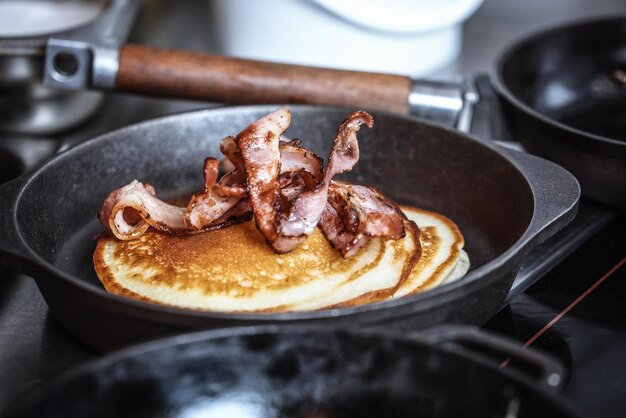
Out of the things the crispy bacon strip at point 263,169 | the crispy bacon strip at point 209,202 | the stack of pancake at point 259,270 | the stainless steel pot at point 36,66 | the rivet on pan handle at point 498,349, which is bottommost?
the stainless steel pot at point 36,66

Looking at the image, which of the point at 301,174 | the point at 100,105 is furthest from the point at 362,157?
the point at 100,105

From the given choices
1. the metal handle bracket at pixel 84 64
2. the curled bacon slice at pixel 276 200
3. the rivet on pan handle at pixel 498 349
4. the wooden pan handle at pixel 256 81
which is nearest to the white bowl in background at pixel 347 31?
the wooden pan handle at pixel 256 81

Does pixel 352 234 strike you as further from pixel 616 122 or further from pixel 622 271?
pixel 616 122

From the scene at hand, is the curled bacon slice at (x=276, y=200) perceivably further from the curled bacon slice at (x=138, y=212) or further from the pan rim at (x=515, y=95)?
the pan rim at (x=515, y=95)

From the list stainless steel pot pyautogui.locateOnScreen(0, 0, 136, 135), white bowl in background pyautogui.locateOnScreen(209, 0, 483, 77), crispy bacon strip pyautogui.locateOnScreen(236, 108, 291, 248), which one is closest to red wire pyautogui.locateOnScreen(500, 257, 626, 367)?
crispy bacon strip pyautogui.locateOnScreen(236, 108, 291, 248)

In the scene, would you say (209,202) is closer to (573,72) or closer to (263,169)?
(263,169)

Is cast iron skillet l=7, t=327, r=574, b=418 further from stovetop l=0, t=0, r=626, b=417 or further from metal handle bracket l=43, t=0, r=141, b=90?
metal handle bracket l=43, t=0, r=141, b=90
